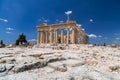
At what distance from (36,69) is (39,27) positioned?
46.0 m

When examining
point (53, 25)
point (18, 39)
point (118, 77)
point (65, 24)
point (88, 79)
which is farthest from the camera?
point (18, 39)

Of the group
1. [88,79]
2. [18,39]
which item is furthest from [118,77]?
[18,39]

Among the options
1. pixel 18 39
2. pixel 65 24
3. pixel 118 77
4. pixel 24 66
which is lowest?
pixel 118 77

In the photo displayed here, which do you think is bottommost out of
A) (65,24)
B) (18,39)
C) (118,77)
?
(118,77)

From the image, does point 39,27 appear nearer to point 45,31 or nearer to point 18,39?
point 45,31

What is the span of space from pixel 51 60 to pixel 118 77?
5016 millimetres

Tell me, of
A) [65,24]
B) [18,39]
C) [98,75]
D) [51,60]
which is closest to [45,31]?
[65,24]

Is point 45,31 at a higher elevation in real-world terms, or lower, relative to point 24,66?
higher

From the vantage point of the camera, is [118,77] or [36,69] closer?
[118,77]

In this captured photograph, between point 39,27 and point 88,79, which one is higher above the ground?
point 39,27

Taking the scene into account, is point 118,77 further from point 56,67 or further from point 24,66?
point 24,66

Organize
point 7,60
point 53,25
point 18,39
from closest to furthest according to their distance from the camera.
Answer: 1. point 7,60
2. point 53,25
3. point 18,39

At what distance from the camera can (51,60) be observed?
1100cm

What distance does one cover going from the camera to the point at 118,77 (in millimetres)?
8148
